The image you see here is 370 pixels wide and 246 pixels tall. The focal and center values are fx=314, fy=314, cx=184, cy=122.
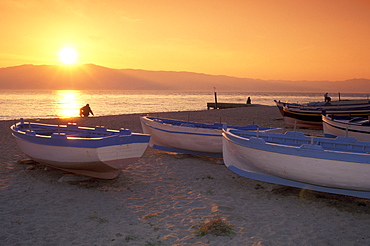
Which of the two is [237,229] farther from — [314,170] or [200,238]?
[314,170]

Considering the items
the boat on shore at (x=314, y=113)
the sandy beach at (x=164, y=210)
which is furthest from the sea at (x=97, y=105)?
the sandy beach at (x=164, y=210)

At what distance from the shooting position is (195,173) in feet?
30.8

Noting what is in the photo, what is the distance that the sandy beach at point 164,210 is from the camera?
5.32 metres

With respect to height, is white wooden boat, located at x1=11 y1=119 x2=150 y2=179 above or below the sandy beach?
above

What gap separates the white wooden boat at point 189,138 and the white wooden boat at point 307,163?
6.09 ft

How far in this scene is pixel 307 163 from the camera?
21.9ft

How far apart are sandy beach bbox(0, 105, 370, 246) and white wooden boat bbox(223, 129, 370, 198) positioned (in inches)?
18.2

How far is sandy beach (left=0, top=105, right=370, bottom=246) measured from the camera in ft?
17.5

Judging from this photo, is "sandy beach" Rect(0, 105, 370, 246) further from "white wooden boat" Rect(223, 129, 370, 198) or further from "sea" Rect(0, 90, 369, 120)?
"sea" Rect(0, 90, 369, 120)

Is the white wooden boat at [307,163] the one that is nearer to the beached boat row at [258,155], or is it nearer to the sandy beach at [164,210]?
the beached boat row at [258,155]

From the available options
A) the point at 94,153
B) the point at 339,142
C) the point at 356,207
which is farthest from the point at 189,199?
the point at 339,142

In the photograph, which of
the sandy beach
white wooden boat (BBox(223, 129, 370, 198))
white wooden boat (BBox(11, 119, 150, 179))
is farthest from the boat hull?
white wooden boat (BBox(11, 119, 150, 179))

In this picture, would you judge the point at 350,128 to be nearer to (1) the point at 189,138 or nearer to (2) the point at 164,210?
(1) the point at 189,138

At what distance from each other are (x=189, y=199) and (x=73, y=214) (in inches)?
98.9
